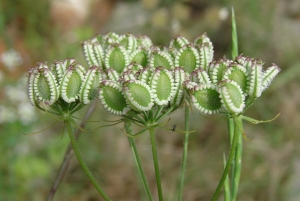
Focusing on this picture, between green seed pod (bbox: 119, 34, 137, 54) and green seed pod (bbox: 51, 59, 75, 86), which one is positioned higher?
green seed pod (bbox: 119, 34, 137, 54)

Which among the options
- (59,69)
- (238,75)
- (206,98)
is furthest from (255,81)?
(59,69)

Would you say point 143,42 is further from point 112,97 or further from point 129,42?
point 112,97

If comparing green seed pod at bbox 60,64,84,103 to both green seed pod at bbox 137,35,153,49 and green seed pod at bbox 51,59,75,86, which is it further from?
green seed pod at bbox 137,35,153,49

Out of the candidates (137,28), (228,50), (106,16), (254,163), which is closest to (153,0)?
(137,28)

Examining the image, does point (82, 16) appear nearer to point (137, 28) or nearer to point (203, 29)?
point (137, 28)

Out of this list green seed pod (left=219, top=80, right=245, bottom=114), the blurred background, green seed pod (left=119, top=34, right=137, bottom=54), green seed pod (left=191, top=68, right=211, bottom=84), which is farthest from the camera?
the blurred background

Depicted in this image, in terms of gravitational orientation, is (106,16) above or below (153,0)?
above

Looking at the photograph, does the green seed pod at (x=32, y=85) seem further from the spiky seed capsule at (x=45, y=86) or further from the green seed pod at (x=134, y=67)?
the green seed pod at (x=134, y=67)

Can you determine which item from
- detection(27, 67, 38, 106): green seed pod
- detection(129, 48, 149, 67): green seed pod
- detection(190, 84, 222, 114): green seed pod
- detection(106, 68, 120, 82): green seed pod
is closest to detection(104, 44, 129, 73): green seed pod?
detection(129, 48, 149, 67): green seed pod
